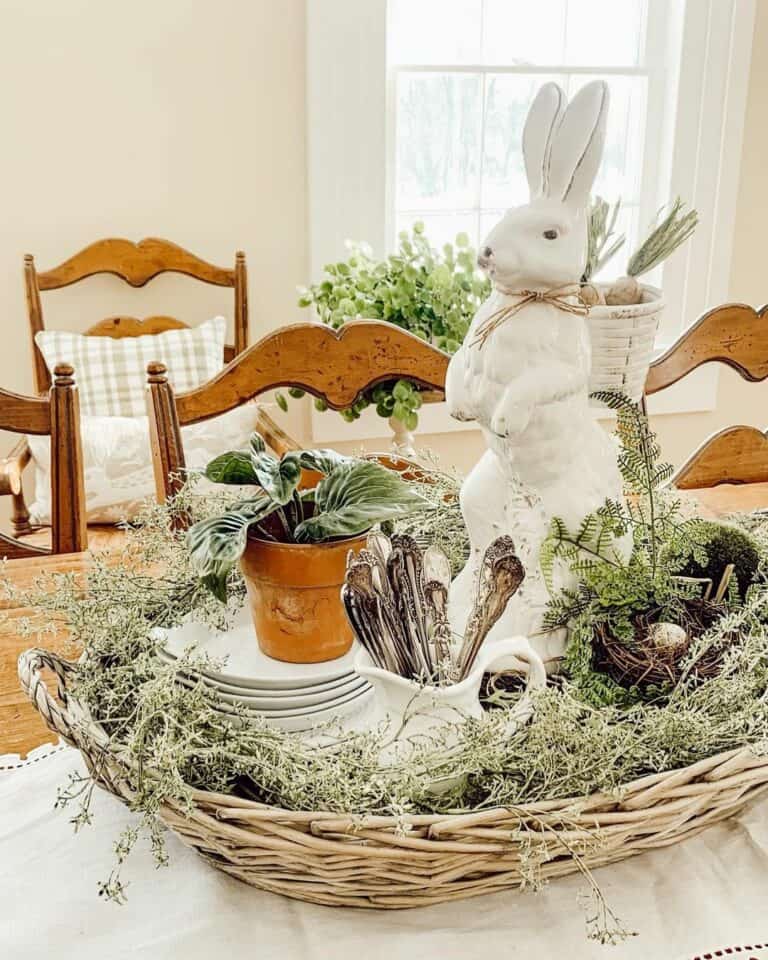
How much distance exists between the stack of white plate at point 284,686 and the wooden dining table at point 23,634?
0.47 ft

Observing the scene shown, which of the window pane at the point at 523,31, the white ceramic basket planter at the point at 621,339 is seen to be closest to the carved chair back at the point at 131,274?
the window pane at the point at 523,31

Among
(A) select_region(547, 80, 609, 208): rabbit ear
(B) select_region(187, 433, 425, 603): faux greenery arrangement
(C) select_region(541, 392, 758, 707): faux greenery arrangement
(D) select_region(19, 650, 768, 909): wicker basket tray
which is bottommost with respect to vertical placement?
(D) select_region(19, 650, 768, 909): wicker basket tray

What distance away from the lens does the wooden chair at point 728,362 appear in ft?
4.97

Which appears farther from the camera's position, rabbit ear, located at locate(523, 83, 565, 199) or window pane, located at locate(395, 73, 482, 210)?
window pane, located at locate(395, 73, 482, 210)

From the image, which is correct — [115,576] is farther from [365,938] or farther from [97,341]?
[97,341]

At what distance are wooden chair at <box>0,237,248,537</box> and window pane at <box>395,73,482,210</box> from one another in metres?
0.51

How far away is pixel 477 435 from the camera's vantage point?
265 cm

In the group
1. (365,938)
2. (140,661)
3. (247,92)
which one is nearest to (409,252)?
(247,92)

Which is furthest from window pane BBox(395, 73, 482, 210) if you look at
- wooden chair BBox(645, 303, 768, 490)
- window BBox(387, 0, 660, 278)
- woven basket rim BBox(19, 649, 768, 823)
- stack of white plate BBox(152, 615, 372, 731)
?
woven basket rim BBox(19, 649, 768, 823)

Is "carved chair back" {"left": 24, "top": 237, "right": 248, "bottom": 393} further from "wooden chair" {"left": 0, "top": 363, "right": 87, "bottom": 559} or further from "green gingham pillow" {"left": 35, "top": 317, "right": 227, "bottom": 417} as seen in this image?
"wooden chair" {"left": 0, "top": 363, "right": 87, "bottom": 559}

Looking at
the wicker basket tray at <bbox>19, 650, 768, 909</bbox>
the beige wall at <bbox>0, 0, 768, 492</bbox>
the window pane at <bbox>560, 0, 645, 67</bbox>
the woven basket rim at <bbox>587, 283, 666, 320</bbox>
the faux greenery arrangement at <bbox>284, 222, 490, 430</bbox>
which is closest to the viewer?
the wicker basket tray at <bbox>19, 650, 768, 909</bbox>

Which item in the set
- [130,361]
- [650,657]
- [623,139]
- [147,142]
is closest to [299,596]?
[650,657]

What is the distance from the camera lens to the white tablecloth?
0.62 meters

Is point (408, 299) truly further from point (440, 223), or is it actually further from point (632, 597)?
point (632, 597)
